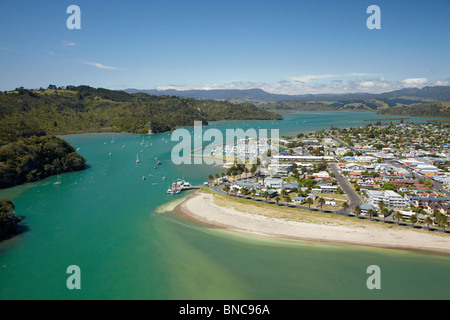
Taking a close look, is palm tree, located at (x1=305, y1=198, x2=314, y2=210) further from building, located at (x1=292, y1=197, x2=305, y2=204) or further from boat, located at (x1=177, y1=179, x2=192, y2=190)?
boat, located at (x1=177, y1=179, x2=192, y2=190)

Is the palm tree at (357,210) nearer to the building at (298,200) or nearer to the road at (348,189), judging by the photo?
the road at (348,189)

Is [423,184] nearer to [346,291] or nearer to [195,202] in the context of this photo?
[346,291]

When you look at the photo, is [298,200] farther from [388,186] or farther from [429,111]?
[429,111]

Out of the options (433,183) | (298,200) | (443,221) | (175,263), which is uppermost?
(433,183)

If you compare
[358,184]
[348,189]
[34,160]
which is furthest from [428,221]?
[34,160]

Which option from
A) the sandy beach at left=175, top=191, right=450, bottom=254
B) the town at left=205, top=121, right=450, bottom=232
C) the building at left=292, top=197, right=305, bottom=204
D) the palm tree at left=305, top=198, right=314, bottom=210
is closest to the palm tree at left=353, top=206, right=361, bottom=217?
the town at left=205, top=121, right=450, bottom=232

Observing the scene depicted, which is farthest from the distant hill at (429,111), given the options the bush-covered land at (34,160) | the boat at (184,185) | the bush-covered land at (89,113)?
the bush-covered land at (34,160)
